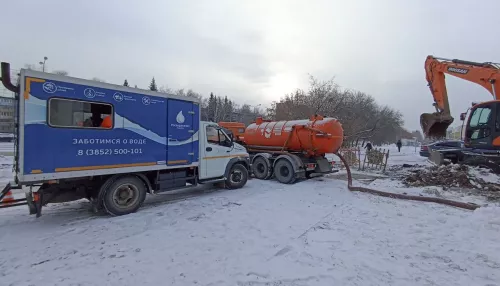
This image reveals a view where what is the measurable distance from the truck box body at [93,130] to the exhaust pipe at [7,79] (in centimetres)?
30

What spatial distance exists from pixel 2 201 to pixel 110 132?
2.46m

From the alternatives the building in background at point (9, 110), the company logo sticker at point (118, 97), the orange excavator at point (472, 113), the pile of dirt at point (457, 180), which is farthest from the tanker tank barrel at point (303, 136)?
the building in background at point (9, 110)

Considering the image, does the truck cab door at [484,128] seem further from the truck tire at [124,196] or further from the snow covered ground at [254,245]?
the truck tire at [124,196]

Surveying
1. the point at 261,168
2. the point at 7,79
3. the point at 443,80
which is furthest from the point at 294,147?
the point at 7,79

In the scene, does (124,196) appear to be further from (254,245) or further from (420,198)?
(420,198)

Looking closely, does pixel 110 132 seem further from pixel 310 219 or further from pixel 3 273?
pixel 310 219

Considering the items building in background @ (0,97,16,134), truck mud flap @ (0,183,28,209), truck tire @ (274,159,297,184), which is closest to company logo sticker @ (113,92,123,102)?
building in background @ (0,97,16,134)

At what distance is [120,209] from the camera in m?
6.66

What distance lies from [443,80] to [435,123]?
7.85ft

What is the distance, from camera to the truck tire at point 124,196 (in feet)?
21.4

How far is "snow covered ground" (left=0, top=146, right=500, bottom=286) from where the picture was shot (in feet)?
12.4

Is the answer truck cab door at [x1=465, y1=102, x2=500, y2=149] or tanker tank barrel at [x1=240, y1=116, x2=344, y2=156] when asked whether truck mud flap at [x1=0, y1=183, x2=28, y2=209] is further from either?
truck cab door at [x1=465, y1=102, x2=500, y2=149]

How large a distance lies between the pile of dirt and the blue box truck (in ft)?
28.2

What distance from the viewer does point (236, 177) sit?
10.2 meters
